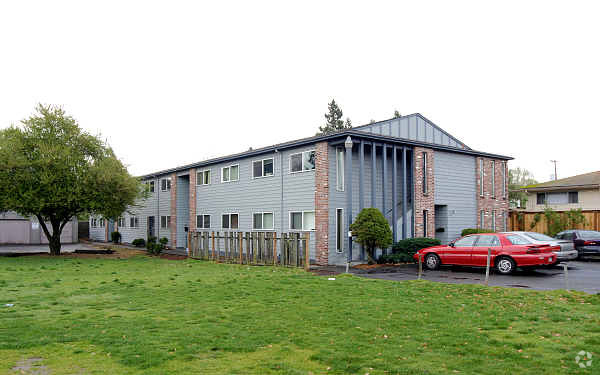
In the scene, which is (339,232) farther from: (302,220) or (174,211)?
(174,211)

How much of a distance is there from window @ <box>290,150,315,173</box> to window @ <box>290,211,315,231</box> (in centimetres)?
199

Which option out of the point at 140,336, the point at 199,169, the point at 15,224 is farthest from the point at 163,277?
the point at 15,224

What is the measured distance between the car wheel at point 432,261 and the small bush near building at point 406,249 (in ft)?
5.92

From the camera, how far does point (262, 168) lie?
2400 cm

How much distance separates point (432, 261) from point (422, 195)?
5165 millimetres

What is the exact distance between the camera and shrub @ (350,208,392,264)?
722 inches

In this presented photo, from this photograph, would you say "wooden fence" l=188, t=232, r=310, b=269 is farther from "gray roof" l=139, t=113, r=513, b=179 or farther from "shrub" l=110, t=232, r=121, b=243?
"shrub" l=110, t=232, r=121, b=243

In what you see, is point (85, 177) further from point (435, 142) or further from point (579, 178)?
point (579, 178)

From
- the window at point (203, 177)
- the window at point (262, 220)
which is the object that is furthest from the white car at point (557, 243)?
the window at point (203, 177)

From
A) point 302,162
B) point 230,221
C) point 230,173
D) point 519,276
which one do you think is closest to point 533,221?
point 519,276

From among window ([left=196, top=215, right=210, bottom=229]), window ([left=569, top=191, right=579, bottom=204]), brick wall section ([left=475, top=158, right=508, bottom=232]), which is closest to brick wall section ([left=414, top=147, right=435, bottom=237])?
brick wall section ([left=475, top=158, right=508, bottom=232])

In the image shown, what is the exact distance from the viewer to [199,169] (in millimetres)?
29984

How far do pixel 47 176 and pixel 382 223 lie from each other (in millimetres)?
15948

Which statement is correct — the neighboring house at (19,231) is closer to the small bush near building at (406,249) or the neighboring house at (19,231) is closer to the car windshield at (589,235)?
the small bush near building at (406,249)
